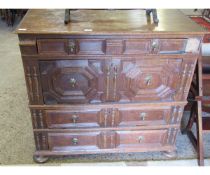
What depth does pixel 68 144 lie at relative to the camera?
148 cm

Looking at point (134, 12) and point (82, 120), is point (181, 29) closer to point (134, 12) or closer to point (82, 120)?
point (134, 12)

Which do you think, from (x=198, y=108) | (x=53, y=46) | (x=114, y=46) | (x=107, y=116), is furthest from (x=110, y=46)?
(x=198, y=108)

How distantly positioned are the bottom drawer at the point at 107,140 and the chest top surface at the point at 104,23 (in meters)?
0.66

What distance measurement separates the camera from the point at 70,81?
122 centimetres

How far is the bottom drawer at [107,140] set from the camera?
144cm

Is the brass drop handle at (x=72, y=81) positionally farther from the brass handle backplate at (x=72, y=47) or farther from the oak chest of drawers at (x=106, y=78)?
the brass handle backplate at (x=72, y=47)

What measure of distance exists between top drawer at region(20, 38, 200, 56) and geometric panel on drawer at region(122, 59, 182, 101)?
0.22ft

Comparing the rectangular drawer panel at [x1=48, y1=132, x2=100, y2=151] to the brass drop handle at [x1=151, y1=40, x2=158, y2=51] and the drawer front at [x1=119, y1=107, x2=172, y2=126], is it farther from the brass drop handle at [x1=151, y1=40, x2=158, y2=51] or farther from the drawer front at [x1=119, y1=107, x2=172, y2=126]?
the brass drop handle at [x1=151, y1=40, x2=158, y2=51]

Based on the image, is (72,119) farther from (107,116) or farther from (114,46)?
(114,46)

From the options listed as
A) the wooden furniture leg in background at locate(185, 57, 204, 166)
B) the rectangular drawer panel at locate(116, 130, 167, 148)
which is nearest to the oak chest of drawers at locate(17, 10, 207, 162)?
the rectangular drawer panel at locate(116, 130, 167, 148)

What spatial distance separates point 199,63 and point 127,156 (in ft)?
2.60

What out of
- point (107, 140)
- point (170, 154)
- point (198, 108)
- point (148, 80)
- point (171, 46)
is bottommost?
point (170, 154)

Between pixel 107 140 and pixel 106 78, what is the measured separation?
0.46 meters

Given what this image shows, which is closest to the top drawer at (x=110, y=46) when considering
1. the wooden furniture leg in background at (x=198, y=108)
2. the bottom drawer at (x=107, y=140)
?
the wooden furniture leg in background at (x=198, y=108)
